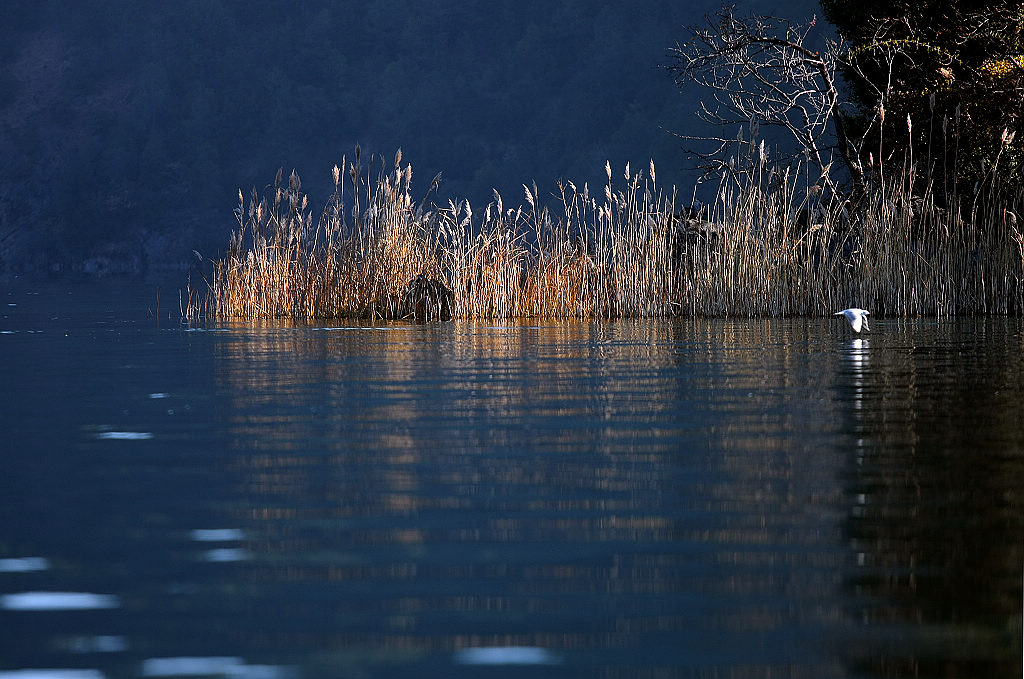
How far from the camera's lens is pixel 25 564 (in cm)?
319

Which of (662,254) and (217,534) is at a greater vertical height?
(662,254)

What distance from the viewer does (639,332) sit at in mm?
11508

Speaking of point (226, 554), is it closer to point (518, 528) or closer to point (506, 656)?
point (518, 528)

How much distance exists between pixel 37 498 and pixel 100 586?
110cm

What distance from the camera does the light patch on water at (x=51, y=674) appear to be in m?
2.42

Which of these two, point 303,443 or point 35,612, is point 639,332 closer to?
point 303,443

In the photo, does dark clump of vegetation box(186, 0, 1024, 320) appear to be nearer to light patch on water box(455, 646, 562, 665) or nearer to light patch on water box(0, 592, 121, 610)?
light patch on water box(0, 592, 121, 610)

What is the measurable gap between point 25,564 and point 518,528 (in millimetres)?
1034

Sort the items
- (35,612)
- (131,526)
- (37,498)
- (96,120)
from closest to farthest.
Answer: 1. (35,612)
2. (131,526)
3. (37,498)
4. (96,120)

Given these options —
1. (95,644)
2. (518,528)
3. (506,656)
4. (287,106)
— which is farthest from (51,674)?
(287,106)

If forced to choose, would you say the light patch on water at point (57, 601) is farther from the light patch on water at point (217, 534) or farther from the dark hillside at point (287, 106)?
the dark hillside at point (287, 106)

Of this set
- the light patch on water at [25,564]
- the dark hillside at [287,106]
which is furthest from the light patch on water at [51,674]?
the dark hillside at [287,106]

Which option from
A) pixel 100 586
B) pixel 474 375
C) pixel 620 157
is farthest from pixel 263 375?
pixel 620 157

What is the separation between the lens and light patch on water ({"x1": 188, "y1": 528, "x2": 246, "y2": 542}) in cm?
338
